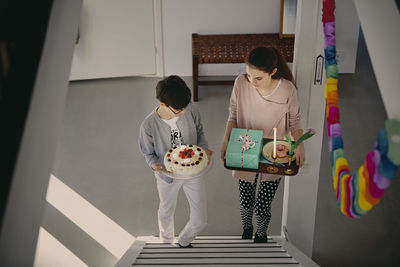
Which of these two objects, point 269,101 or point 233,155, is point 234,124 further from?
point 233,155

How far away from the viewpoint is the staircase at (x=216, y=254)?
7.71ft

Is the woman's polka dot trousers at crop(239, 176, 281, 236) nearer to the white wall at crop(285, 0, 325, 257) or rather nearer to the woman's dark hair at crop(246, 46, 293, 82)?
the white wall at crop(285, 0, 325, 257)

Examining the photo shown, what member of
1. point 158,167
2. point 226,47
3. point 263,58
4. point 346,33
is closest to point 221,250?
point 158,167

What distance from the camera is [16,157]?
909 millimetres

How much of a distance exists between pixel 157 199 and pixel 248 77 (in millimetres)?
1717

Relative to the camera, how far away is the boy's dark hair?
214 cm

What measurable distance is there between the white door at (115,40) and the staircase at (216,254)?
144 inches

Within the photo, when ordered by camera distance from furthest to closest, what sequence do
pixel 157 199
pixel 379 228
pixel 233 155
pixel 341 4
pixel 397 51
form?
pixel 341 4 → pixel 157 199 → pixel 379 228 → pixel 233 155 → pixel 397 51

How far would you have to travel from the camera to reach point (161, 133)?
234cm

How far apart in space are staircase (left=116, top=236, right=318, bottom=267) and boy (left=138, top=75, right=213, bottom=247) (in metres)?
0.19

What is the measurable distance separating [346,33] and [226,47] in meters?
1.66

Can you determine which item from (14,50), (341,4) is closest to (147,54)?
(341,4)

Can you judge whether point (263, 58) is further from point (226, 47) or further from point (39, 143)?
point (226, 47)

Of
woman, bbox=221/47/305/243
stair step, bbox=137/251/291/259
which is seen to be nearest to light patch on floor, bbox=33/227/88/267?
stair step, bbox=137/251/291/259
